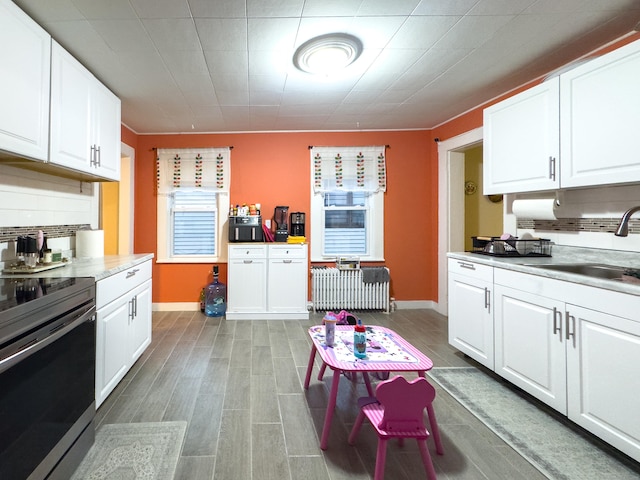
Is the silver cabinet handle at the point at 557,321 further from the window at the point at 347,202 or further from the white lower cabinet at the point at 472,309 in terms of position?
the window at the point at 347,202

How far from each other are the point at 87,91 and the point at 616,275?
12.8ft

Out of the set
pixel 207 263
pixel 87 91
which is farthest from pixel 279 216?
pixel 87 91

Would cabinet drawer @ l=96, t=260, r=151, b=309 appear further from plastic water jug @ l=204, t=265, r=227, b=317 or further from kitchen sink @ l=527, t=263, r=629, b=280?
kitchen sink @ l=527, t=263, r=629, b=280

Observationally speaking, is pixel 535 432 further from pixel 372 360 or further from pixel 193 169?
pixel 193 169

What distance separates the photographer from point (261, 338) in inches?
131

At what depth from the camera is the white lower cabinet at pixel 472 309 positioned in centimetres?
238

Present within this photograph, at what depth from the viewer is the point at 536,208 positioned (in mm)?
2619

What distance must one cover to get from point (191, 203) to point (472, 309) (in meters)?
3.61

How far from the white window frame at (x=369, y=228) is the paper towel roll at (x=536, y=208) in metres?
1.81

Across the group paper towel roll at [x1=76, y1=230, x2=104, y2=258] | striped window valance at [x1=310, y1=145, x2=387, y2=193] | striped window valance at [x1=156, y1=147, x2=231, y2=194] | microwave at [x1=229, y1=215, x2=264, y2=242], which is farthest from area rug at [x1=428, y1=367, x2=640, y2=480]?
striped window valance at [x1=156, y1=147, x2=231, y2=194]

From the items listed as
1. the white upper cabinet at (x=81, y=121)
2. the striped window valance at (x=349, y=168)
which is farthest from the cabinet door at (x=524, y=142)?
the white upper cabinet at (x=81, y=121)

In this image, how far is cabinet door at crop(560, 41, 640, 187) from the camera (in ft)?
5.94

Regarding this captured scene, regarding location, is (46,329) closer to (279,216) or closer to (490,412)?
(490,412)

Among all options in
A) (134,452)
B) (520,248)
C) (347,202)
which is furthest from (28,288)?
(347,202)
